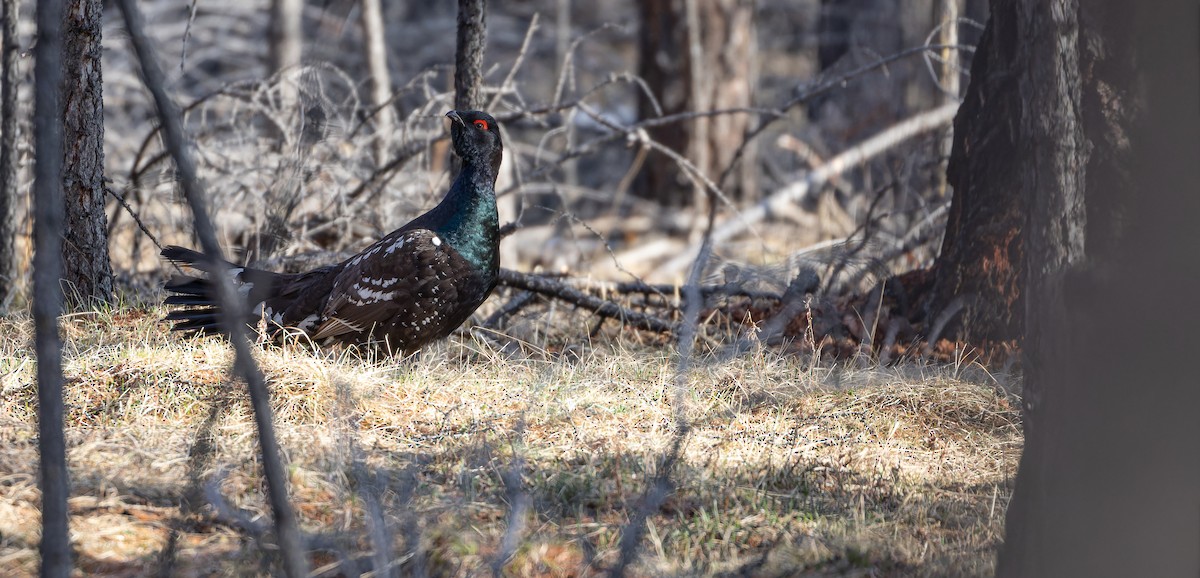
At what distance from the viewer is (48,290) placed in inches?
95.3

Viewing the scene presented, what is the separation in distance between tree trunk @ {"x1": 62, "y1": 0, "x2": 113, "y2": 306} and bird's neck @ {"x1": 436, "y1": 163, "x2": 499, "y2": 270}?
161cm

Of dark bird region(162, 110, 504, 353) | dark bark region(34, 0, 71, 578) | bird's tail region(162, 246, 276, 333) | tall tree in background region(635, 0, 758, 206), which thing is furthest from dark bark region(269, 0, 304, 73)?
dark bark region(34, 0, 71, 578)

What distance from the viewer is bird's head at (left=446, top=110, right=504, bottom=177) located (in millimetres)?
4828

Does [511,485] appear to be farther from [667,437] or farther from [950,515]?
[950,515]

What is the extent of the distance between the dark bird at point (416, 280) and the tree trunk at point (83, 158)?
39 cm

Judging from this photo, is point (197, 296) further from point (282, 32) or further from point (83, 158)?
point (282, 32)

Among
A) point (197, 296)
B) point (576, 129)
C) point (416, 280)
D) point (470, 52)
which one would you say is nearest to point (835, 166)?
point (470, 52)

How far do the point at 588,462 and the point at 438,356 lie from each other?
63.0 inches

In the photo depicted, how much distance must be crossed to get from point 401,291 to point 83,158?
5.29 feet

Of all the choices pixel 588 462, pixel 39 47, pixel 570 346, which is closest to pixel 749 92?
pixel 570 346

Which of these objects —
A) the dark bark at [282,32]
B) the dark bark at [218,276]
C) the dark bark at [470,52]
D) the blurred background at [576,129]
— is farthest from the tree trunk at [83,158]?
the dark bark at [282,32]

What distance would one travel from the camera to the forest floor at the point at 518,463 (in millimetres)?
2898

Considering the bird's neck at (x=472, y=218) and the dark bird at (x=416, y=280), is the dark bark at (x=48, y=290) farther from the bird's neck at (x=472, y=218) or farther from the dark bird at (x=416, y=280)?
the bird's neck at (x=472, y=218)

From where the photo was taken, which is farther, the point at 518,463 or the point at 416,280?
the point at 416,280
